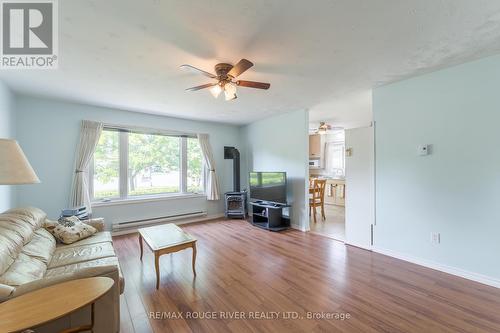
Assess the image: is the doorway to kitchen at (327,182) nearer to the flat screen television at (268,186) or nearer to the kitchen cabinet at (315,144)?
the kitchen cabinet at (315,144)

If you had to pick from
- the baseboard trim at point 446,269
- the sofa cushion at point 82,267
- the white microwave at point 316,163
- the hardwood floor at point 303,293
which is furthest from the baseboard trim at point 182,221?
the white microwave at point 316,163

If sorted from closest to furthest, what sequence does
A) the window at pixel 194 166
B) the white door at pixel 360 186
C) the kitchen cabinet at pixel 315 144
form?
the white door at pixel 360 186
the window at pixel 194 166
the kitchen cabinet at pixel 315 144

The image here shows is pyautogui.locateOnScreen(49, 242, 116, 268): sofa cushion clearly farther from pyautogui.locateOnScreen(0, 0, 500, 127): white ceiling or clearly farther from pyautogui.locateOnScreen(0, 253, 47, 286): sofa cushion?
pyautogui.locateOnScreen(0, 0, 500, 127): white ceiling

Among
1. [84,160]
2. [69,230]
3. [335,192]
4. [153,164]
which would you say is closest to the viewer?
[69,230]

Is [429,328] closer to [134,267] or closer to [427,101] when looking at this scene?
[427,101]

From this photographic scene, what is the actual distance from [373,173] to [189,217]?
3896 millimetres

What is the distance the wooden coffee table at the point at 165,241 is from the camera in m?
2.20

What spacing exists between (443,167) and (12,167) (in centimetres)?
398

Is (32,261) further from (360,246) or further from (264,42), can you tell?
(360,246)

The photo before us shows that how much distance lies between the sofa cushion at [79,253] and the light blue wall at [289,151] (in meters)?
3.26

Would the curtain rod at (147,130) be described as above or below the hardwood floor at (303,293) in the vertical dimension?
above

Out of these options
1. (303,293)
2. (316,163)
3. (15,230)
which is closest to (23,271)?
(15,230)

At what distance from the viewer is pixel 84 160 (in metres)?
3.61

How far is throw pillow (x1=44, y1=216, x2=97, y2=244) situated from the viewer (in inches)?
92.0
